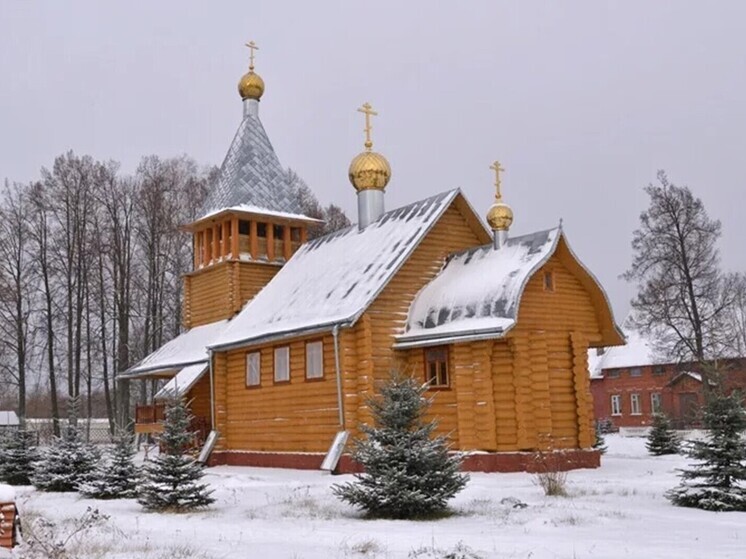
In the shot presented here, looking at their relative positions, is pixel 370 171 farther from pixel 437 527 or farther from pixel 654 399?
pixel 654 399

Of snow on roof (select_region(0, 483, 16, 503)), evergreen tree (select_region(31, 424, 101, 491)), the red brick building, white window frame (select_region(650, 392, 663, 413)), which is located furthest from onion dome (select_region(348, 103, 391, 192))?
white window frame (select_region(650, 392, 663, 413))

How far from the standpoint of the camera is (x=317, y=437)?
20234 millimetres

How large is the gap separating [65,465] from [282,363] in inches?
245

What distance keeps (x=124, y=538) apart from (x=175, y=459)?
288 centimetres

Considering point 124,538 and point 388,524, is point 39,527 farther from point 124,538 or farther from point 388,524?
point 388,524

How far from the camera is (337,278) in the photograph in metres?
21.7

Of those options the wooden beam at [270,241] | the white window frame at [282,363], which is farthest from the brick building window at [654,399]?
the white window frame at [282,363]

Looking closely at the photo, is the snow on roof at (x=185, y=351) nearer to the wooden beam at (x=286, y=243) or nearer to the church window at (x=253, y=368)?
the church window at (x=253, y=368)

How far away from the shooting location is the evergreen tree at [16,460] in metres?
18.9

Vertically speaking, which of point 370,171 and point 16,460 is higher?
point 370,171

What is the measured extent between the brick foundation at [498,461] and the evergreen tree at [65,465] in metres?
5.02

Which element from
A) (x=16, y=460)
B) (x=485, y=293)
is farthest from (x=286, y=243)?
(x=16, y=460)

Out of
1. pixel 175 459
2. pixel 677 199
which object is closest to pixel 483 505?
pixel 175 459

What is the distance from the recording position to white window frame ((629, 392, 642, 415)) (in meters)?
51.6
